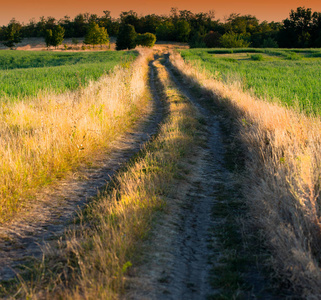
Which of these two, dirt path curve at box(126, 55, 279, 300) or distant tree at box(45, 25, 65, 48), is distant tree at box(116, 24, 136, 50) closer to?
distant tree at box(45, 25, 65, 48)

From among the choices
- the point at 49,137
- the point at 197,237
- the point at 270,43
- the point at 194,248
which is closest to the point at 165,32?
the point at 270,43

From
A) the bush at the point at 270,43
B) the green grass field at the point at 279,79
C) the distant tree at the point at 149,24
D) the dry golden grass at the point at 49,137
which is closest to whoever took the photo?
the dry golden grass at the point at 49,137

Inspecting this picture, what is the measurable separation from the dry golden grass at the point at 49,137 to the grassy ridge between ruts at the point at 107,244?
1277 mm

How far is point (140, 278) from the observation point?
10.6 ft

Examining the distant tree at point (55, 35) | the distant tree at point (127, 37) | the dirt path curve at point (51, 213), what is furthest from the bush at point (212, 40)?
the dirt path curve at point (51, 213)

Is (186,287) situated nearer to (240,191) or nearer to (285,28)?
(240,191)

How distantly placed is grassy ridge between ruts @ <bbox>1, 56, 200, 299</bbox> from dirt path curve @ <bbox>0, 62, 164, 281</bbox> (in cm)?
32

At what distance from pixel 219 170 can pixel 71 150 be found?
317 cm

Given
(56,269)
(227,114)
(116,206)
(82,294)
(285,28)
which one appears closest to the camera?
(82,294)

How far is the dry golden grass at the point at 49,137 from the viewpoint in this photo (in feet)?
17.5

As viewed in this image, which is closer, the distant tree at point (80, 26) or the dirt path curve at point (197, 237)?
the dirt path curve at point (197, 237)

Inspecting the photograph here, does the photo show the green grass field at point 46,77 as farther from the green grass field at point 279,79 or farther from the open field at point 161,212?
the green grass field at point 279,79

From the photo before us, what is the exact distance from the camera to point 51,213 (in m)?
5.03

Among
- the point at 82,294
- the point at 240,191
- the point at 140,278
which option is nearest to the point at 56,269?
the point at 82,294
